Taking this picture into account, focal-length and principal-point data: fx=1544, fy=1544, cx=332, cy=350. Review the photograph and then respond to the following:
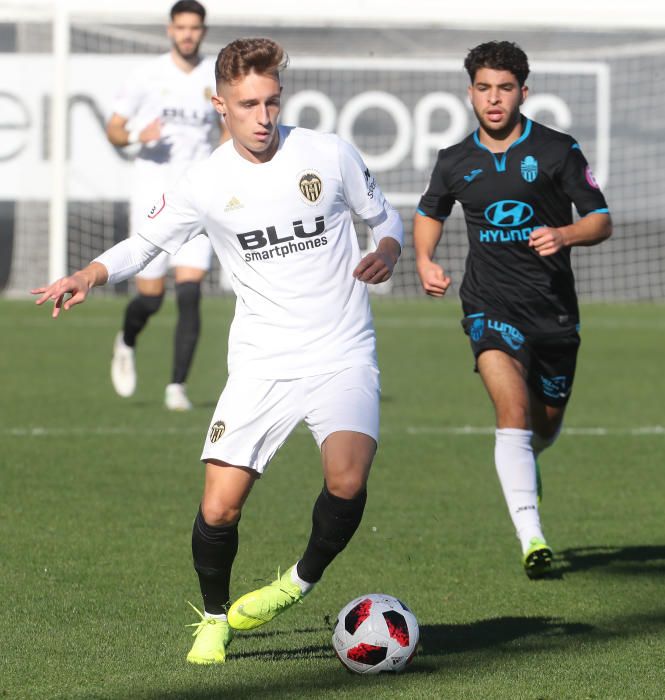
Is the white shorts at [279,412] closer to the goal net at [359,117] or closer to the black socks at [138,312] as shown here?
the black socks at [138,312]

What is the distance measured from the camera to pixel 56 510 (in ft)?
23.0

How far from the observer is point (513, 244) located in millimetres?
6227

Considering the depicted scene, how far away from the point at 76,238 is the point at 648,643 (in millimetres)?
16791


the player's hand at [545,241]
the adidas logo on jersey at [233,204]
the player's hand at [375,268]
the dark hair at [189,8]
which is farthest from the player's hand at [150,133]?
the player's hand at [375,268]

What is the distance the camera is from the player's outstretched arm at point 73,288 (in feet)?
14.9

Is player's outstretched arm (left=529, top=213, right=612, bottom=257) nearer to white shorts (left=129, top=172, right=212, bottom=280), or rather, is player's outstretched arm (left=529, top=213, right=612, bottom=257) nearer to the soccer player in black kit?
the soccer player in black kit

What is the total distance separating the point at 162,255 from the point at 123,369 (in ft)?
3.66

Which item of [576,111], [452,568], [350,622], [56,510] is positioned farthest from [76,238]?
[350,622]

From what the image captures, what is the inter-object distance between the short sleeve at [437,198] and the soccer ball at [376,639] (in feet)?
7.32

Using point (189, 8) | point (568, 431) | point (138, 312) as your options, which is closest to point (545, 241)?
point (568, 431)

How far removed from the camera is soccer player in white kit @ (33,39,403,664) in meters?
4.62

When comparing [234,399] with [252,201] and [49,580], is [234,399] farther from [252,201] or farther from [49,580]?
[49,580]

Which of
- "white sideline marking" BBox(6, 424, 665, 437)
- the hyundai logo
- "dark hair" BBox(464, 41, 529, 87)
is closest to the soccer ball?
the hyundai logo

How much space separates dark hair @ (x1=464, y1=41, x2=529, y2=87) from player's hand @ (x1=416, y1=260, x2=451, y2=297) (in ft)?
2.75
